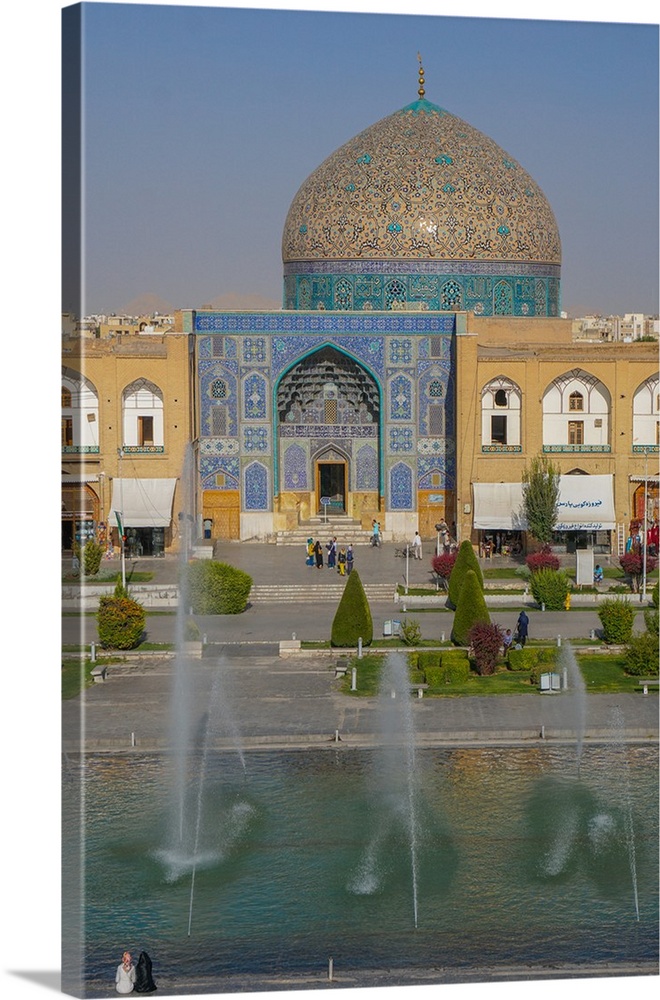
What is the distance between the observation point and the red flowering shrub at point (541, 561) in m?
23.1

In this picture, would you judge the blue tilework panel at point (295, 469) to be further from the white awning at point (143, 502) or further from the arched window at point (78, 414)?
the arched window at point (78, 414)

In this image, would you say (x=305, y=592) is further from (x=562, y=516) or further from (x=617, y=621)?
(x=617, y=621)

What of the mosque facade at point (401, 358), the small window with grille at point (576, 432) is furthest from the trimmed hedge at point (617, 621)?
the small window with grille at point (576, 432)

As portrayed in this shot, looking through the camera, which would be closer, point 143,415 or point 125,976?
point 125,976

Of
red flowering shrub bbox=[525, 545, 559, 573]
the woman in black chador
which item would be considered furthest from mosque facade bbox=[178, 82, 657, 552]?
the woman in black chador

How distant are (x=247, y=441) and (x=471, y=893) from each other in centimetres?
1650

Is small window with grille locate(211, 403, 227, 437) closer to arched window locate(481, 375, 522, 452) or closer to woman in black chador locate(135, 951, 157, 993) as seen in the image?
arched window locate(481, 375, 522, 452)

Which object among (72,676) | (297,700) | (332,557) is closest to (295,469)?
(332,557)

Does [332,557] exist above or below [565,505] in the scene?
below

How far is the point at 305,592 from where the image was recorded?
22.8 metres

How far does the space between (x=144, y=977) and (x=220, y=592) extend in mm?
11245

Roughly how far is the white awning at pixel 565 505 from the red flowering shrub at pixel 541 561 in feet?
6.35

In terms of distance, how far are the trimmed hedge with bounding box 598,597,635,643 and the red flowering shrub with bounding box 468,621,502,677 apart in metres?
1.52

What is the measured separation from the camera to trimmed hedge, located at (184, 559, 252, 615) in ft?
70.1
